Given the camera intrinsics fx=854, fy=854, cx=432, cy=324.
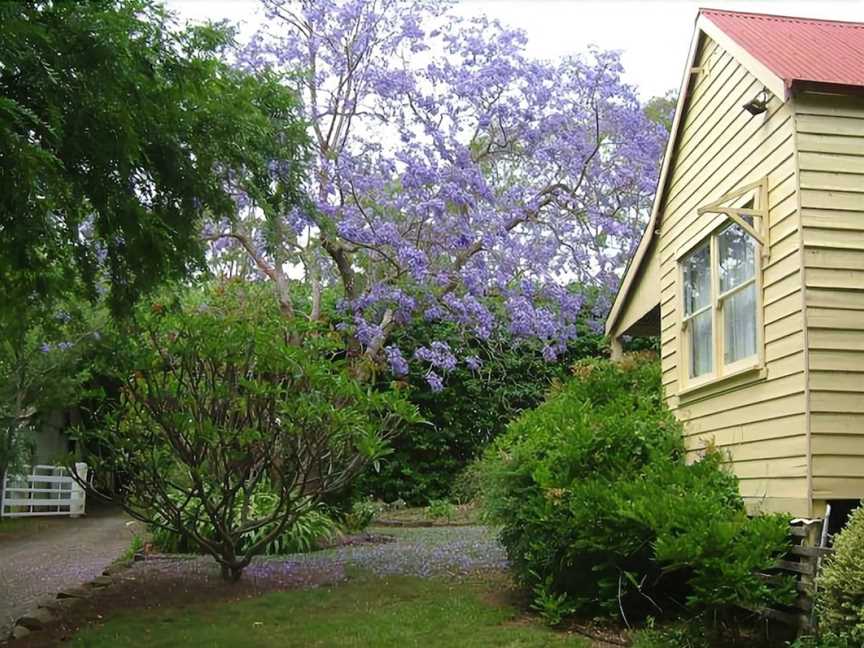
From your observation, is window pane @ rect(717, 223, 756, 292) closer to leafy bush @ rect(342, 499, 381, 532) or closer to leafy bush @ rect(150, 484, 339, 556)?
leafy bush @ rect(150, 484, 339, 556)

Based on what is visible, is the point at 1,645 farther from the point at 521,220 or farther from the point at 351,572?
the point at 521,220

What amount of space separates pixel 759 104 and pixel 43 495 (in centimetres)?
1833

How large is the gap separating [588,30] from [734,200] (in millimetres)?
10089

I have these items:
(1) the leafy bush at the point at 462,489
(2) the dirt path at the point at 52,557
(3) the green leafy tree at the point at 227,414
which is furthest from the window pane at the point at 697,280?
(1) the leafy bush at the point at 462,489

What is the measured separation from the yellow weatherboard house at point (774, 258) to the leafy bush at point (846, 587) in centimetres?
80

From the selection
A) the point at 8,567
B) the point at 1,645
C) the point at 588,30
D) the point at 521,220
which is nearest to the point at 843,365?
the point at 1,645

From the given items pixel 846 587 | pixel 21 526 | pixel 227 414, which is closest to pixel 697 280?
pixel 846 587

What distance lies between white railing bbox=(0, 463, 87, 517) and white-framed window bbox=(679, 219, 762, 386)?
13.1 m

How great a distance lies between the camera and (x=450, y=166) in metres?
12.9

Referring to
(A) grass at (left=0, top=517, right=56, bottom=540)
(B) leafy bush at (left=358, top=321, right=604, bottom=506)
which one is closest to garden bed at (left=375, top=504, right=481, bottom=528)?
(B) leafy bush at (left=358, top=321, right=604, bottom=506)

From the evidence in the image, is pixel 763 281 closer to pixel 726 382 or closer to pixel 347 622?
pixel 726 382

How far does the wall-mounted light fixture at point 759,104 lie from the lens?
21.7ft

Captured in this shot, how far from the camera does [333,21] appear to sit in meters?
13.4

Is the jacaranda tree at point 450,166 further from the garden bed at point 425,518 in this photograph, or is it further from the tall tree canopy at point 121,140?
the tall tree canopy at point 121,140
